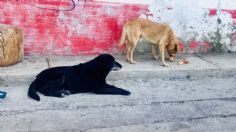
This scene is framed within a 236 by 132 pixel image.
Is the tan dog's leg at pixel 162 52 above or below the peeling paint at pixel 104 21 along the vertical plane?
below

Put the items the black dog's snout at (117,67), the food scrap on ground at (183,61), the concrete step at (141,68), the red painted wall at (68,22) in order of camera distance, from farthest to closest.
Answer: the food scrap on ground at (183,61) → the red painted wall at (68,22) → the black dog's snout at (117,67) → the concrete step at (141,68)

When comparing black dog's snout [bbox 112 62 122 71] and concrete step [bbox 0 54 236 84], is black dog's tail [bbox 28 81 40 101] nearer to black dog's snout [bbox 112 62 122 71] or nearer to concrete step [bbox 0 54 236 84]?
concrete step [bbox 0 54 236 84]

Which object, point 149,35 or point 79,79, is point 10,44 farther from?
point 149,35

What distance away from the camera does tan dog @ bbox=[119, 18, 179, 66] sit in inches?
295

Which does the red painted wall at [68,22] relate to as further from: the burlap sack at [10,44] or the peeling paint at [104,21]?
the burlap sack at [10,44]

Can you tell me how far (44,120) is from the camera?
5.35 metres

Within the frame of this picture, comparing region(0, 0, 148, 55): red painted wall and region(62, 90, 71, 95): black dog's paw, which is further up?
region(0, 0, 148, 55): red painted wall

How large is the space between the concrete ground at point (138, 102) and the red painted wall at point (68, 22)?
0.26 meters

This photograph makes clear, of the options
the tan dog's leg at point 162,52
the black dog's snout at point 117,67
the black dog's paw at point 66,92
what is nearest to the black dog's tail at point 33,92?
the black dog's paw at point 66,92

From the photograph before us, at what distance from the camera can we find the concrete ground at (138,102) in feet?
17.5

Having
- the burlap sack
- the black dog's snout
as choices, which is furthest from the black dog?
the burlap sack

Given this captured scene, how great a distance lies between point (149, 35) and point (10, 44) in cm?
255

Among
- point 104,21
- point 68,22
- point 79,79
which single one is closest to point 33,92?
point 79,79

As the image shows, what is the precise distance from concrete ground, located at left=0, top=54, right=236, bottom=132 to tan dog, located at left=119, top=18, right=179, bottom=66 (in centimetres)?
31
